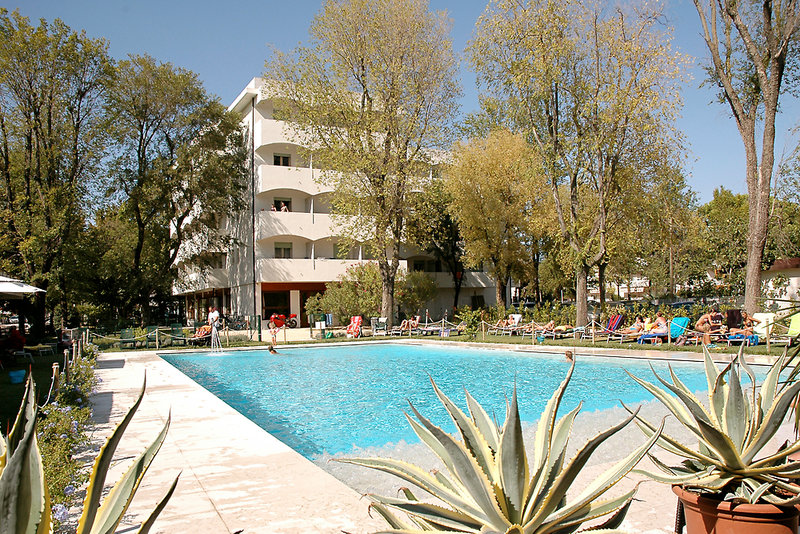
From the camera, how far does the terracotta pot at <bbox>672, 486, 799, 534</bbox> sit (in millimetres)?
2787

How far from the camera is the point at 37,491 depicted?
167cm

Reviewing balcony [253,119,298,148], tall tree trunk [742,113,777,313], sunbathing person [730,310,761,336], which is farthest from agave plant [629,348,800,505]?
balcony [253,119,298,148]

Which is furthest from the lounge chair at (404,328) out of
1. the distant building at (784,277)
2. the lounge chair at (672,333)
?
the distant building at (784,277)

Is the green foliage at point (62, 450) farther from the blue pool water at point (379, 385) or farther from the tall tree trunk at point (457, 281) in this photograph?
the tall tree trunk at point (457, 281)

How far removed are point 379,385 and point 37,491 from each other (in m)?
13.4

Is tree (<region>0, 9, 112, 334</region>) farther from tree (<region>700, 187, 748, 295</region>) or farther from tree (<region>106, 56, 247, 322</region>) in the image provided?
tree (<region>700, 187, 748, 295</region>)

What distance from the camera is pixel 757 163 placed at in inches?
745

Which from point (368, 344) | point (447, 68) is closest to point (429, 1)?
point (447, 68)

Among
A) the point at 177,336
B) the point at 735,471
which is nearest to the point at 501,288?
the point at 177,336

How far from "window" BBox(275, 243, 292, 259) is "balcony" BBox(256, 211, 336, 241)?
5.20 ft

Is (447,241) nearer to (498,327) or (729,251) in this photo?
(498,327)

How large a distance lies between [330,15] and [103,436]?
1009 inches

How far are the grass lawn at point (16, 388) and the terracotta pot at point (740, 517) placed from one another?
21.4 ft

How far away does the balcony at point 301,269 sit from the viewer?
3706cm
